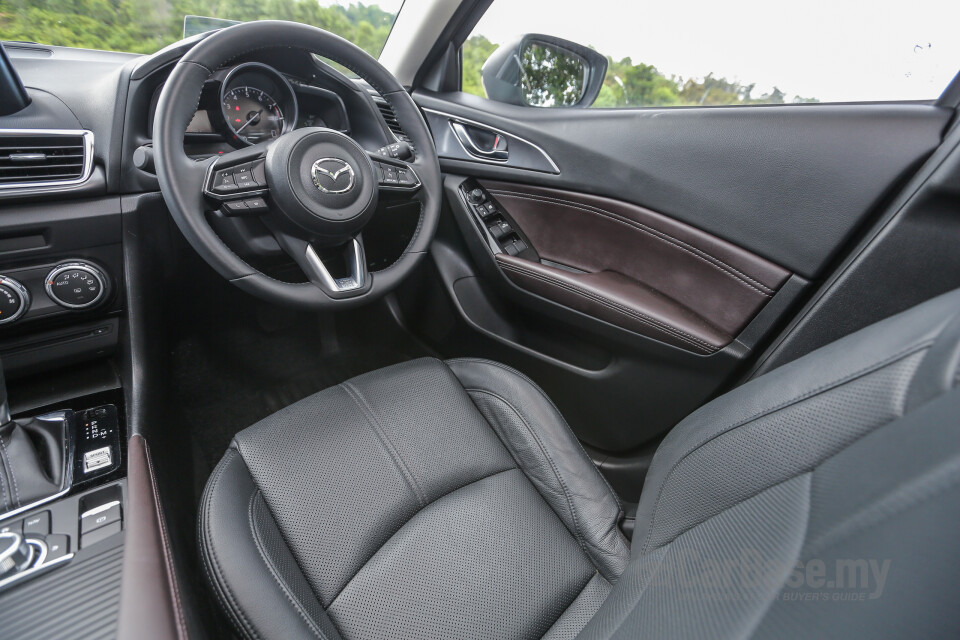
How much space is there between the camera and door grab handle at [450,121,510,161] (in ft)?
4.58

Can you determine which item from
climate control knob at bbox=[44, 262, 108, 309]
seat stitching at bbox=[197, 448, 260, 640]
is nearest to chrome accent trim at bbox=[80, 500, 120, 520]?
seat stitching at bbox=[197, 448, 260, 640]

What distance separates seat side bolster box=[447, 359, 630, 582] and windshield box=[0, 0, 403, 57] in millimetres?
789

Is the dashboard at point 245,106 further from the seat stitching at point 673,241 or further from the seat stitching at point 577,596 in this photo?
the seat stitching at point 577,596

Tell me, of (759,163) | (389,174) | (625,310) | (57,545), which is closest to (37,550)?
(57,545)

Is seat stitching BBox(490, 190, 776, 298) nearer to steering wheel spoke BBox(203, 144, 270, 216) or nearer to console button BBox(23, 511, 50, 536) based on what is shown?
steering wheel spoke BBox(203, 144, 270, 216)

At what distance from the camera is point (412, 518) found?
86 cm

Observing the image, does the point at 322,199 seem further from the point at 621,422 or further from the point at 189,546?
the point at 621,422

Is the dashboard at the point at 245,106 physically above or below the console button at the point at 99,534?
above

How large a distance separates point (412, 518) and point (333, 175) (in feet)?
2.06

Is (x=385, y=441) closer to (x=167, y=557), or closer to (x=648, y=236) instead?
(x=167, y=557)

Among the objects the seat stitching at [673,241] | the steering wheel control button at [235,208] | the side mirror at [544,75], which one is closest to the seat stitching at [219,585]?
the steering wheel control button at [235,208]

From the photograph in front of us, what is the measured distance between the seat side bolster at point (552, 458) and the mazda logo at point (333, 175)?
44cm

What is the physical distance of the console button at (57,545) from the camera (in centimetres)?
65

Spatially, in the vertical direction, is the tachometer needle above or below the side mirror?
below
